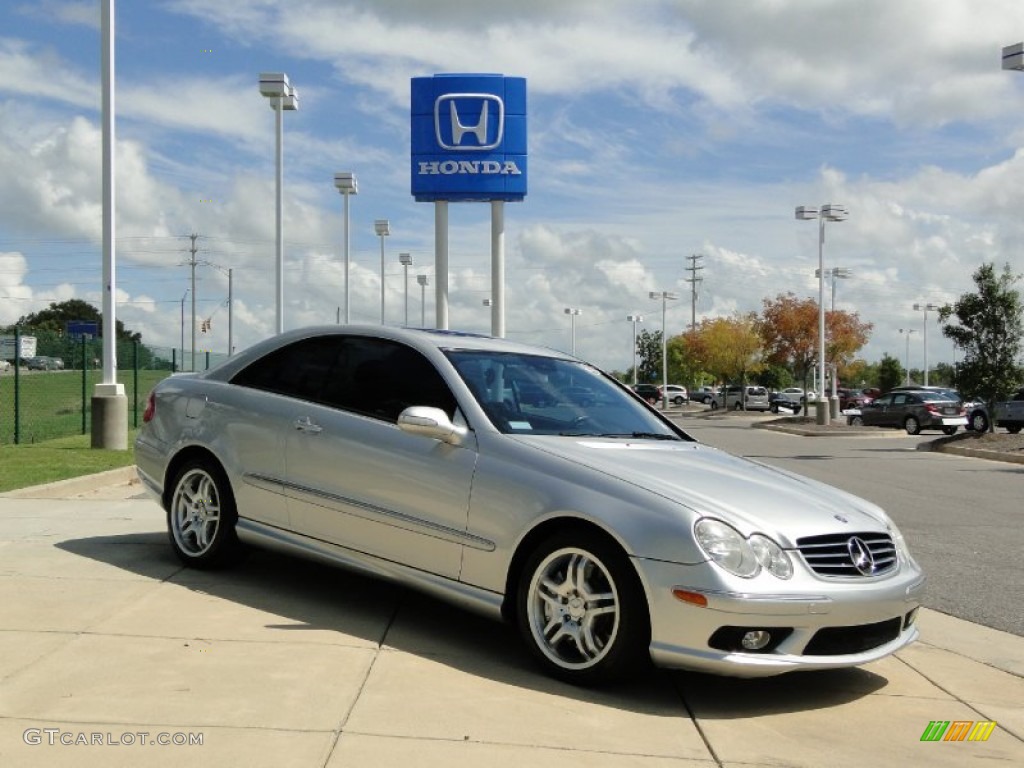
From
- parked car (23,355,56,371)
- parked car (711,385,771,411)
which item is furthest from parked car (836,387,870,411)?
parked car (23,355,56,371)

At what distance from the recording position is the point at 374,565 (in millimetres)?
5742

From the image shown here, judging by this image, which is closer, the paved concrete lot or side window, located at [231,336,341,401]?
the paved concrete lot

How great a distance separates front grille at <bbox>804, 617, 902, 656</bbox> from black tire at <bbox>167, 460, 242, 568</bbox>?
11.4 ft

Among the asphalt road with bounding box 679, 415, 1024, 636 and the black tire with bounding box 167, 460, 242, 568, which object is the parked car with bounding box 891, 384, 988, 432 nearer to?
the asphalt road with bounding box 679, 415, 1024, 636

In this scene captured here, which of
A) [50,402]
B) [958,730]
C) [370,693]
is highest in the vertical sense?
[50,402]

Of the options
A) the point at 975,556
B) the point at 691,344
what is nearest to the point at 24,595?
the point at 975,556

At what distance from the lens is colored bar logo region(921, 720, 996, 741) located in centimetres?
470

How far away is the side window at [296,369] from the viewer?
21.2 feet

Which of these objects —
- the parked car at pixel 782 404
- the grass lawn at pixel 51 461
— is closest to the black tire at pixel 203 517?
the grass lawn at pixel 51 461

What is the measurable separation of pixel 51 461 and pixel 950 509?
11269mm

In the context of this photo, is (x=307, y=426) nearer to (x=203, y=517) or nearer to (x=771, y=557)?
(x=203, y=517)

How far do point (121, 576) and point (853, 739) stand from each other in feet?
13.8

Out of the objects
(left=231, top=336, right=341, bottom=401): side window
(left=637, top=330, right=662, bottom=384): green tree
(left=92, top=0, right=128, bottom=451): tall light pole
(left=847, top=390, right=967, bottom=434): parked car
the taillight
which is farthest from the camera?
(left=637, top=330, right=662, bottom=384): green tree

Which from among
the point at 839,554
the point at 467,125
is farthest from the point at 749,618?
the point at 467,125
